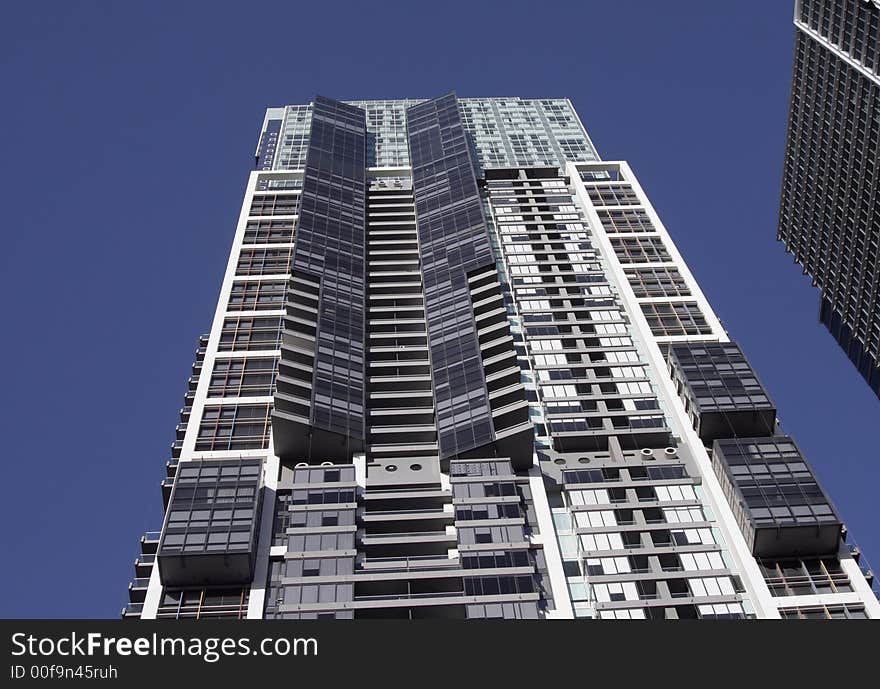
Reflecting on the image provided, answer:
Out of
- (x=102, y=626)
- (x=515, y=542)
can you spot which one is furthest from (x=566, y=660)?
(x=515, y=542)

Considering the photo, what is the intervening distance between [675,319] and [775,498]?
3953 centimetres

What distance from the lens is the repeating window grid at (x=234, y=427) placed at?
378 ft

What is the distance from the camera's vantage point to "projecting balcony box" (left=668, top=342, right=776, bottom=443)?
113312mm

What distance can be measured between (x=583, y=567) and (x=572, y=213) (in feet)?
261

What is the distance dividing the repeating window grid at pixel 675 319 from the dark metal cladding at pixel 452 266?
21.9 metres

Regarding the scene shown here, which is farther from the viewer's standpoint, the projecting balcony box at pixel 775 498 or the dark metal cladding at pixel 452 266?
the dark metal cladding at pixel 452 266

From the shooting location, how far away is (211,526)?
98000 mm

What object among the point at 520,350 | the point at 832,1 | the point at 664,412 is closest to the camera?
the point at 664,412

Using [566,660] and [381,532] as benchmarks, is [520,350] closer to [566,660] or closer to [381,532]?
[381,532]

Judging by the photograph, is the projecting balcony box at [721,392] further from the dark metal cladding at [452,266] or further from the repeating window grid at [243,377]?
the repeating window grid at [243,377]

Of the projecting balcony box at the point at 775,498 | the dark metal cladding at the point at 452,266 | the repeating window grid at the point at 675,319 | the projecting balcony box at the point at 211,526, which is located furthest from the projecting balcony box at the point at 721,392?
the projecting balcony box at the point at 211,526

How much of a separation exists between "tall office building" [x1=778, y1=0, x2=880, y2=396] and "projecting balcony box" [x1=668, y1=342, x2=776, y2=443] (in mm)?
26414

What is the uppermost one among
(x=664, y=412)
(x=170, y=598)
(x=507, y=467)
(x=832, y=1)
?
(x=832, y=1)

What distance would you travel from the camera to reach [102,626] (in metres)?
43.4
